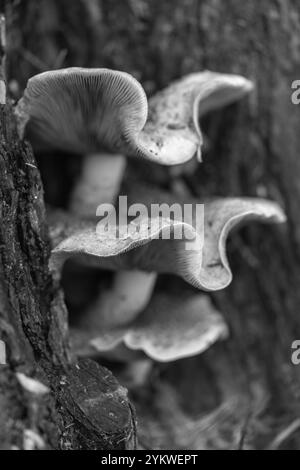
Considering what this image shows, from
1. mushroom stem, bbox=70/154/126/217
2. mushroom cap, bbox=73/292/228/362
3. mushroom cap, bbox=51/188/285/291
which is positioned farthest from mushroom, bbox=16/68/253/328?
mushroom cap, bbox=51/188/285/291

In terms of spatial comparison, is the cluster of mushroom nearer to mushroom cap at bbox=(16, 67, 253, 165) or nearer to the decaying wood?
mushroom cap at bbox=(16, 67, 253, 165)

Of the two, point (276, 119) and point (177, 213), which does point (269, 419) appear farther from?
point (276, 119)

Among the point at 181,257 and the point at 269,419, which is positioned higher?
the point at 181,257

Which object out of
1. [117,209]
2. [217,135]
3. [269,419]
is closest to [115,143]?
[117,209]

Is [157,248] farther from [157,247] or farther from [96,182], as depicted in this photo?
[96,182]
